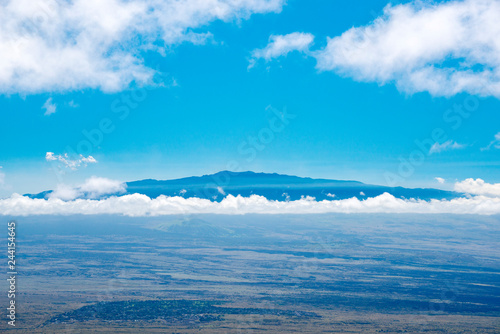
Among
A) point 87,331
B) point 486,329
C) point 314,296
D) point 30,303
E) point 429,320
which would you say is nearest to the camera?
point 87,331

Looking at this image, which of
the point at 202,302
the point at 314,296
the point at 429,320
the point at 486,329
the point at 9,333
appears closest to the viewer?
the point at 9,333

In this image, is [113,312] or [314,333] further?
[113,312]

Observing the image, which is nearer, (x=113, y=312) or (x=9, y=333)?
(x=9, y=333)

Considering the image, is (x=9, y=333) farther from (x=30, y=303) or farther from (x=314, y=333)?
(x=314, y=333)

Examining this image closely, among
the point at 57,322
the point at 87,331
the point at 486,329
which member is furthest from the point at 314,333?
the point at 57,322

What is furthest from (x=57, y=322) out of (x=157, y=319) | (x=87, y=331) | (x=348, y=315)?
(x=348, y=315)

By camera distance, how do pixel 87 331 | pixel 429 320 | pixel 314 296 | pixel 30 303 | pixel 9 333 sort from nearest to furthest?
pixel 9 333
pixel 87 331
pixel 429 320
pixel 30 303
pixel 314 296

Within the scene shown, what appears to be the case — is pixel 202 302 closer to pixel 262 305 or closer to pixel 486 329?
pixel 262 305

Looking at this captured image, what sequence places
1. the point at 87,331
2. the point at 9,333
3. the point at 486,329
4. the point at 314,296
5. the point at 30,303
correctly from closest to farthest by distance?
1. the point at 9,333
2. the point at 87,331
3. the point at 486,329
4. the point at 30,303
5. the point at 314,296
